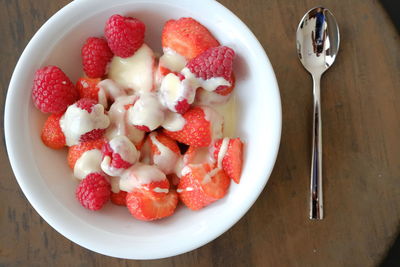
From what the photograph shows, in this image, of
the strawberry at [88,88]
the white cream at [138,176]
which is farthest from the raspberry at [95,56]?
the white cream at [138,176]

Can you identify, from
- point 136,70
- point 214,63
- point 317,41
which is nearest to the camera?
point 214,63

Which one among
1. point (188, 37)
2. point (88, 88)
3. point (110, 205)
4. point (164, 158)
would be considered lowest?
point (110, 205)

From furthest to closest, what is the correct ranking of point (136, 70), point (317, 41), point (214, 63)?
1. point (317, 41)
2. point (136, 70)
3. point (214, 63)

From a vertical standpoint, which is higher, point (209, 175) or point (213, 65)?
point (213, 65)

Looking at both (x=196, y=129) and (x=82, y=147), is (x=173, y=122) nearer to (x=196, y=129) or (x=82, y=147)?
(x=196, y=129)

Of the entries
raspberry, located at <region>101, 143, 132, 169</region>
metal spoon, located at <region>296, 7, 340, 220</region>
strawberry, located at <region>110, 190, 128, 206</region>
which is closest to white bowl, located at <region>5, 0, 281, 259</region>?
strawberry, located at <region>110, 190, 128, 206</region>

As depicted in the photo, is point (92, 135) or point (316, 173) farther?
point (316, 173)

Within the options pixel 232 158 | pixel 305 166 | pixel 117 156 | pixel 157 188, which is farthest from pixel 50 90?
pixel 305 166
